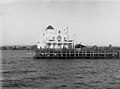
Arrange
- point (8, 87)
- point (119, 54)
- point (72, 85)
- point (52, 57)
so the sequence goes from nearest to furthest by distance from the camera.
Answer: point (8, 87) → point (72, 85) → point (52, 57) → point (119, 54)

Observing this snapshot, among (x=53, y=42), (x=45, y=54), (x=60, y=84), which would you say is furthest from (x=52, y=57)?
(x=60, y=84)

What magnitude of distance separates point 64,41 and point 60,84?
28.9 meters

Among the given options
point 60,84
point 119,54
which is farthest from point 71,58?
point 60,84

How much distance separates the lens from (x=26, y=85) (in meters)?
14.3

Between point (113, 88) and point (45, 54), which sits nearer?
point (113, 88)

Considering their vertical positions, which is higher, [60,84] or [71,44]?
[71,44]

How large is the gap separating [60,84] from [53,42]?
28.4m

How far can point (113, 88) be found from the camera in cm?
1380

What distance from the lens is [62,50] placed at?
38.9 metres

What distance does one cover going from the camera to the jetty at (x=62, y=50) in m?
38.7

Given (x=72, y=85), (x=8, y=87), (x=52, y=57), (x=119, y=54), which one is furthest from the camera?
(x=119, y=54)

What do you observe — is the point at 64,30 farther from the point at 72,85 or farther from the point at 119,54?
the point at 72,85

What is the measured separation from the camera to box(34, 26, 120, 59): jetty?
38656mm

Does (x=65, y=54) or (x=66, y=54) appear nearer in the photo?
(x=66, y=54)
